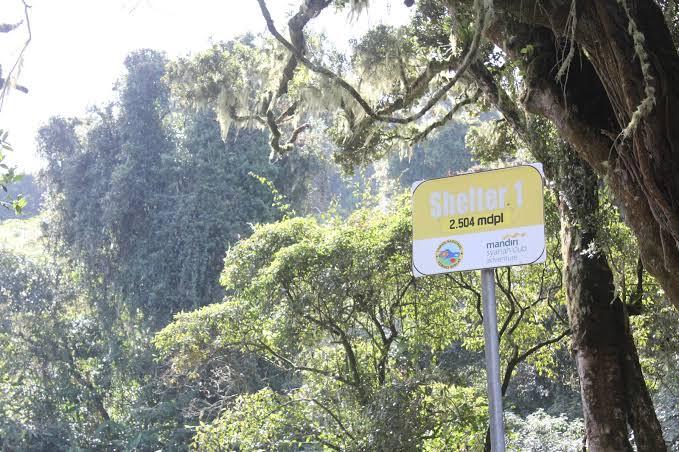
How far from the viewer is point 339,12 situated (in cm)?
544

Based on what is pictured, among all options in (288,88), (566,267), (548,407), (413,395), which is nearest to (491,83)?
(566,267)

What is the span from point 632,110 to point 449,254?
45.3 inches

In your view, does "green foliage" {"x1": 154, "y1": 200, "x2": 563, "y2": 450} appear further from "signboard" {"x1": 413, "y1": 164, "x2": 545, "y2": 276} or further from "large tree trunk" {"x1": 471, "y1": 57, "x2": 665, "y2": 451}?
"signboard" {"x1": 413, "y1": 164, "x2": 545, "y2": 276}

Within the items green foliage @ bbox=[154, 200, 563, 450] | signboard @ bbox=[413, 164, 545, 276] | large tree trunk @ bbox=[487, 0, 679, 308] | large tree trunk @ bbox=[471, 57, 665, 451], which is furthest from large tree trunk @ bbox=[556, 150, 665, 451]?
signboard @ bbox=[413, 164, 545, 276]

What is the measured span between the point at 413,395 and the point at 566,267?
2.13 metres

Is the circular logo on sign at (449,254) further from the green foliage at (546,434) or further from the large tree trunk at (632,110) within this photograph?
the green foliage at (546,434)

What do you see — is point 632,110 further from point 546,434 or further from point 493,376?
point 546,434

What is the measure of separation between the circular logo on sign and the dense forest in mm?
990

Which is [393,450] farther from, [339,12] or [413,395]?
[339,12]

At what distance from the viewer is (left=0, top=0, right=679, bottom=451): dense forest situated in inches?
168

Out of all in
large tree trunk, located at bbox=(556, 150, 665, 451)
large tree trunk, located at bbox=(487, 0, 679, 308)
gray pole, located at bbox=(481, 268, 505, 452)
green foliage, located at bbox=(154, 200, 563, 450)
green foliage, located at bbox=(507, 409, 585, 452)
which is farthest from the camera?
green foliage, located at bbox=(507, 409, 585, 452)

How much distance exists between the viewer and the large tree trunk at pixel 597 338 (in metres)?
5.36

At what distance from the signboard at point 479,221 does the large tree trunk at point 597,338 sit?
275 centimetres

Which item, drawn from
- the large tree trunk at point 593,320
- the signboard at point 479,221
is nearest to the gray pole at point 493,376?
the signboard at point 479,221
